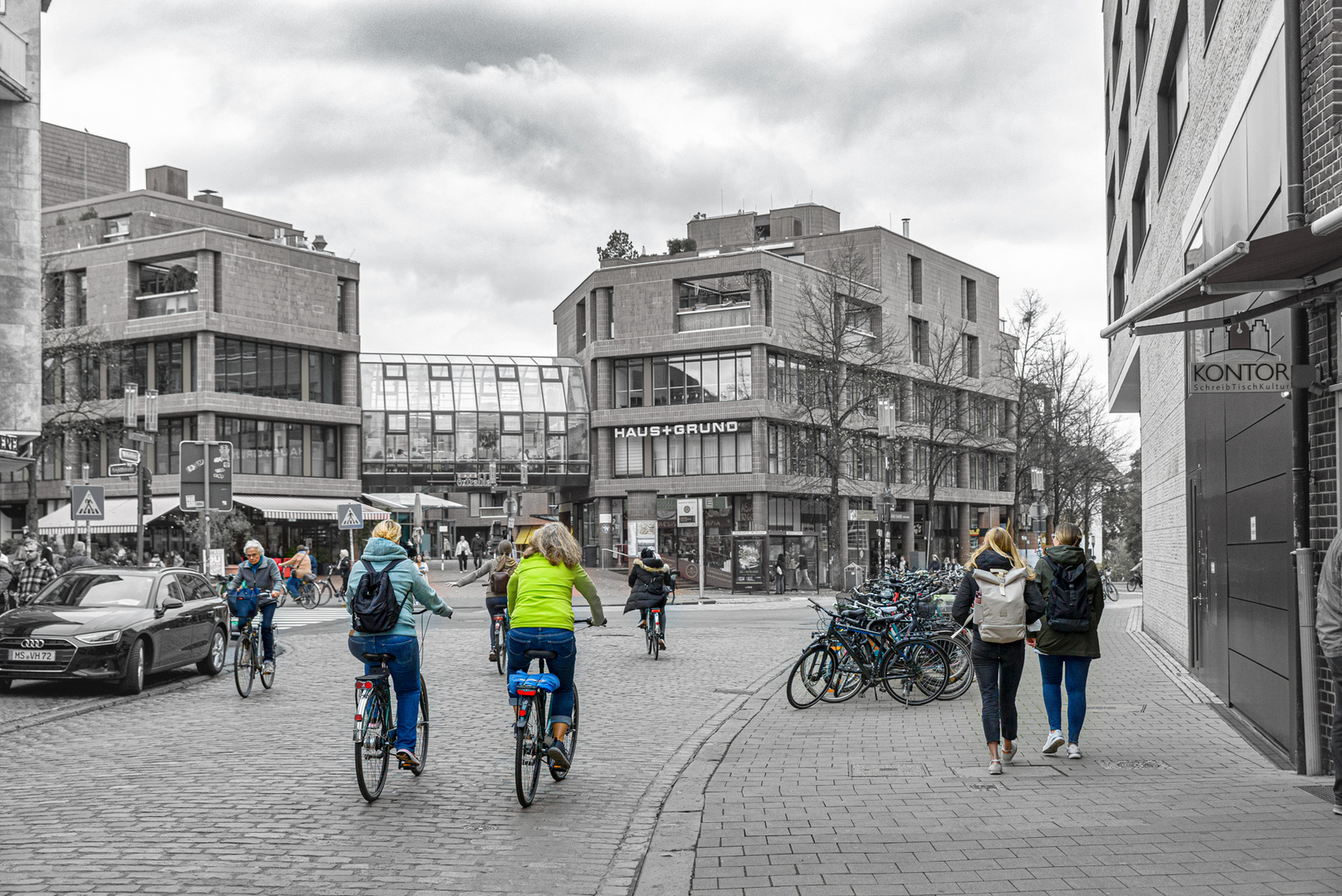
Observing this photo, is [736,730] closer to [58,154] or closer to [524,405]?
[524,405]

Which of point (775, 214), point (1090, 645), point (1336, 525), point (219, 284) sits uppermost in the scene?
point (775, 214)

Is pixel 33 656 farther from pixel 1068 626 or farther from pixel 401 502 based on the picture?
pixel 401 502

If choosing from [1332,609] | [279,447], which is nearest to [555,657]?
[1332,609]

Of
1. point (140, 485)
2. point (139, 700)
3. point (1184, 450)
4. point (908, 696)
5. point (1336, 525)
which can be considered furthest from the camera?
point (140, 485)

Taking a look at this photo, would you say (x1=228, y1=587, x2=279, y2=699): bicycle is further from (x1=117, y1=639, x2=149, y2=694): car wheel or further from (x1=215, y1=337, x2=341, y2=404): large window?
(x1=215, y1=337, x2=341, y2=404): large window

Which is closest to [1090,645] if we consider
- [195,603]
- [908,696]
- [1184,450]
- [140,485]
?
[908,696]

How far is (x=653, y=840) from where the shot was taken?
694cm

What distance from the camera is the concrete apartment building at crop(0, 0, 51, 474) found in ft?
80.5

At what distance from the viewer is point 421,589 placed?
8.47 meters

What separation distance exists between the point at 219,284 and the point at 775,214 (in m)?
38.1

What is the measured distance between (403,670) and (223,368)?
50.2 meters

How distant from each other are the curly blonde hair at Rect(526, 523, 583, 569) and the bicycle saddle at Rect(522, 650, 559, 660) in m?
0.57

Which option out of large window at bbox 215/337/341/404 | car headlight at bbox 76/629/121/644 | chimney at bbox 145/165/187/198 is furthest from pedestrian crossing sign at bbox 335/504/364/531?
chimney at bbox 145/165/187/198

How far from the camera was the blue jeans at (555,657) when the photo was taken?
26.9 feet
